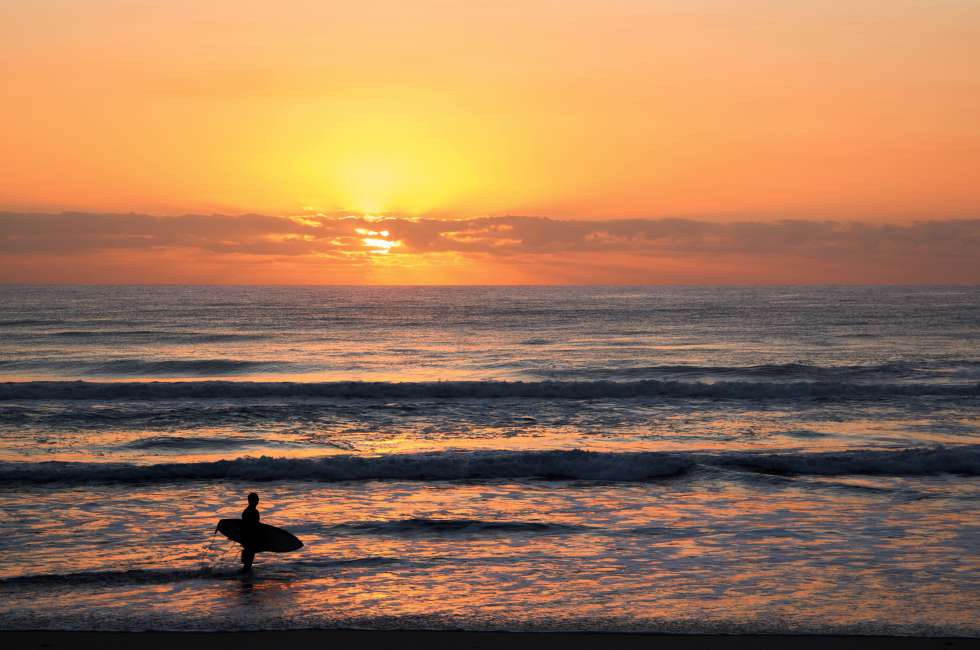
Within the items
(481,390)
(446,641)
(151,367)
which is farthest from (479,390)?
(446,641)

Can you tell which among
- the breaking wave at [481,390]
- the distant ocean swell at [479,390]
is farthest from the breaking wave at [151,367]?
the distant ocean swell at [479,390]

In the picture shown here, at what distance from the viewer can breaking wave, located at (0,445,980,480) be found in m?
18.0

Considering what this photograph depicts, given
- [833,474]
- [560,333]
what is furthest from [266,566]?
[560,333]

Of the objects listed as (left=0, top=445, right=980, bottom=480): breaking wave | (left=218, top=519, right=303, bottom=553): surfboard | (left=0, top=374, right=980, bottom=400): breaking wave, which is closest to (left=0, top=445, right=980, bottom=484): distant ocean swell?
(left=0, top=445, right=980, bottom=480): breaking wave

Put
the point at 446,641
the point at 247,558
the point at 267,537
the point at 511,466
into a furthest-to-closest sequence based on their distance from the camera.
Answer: the point at 511,466, the point at 267,537, the point at 247,558, the point at 446,641

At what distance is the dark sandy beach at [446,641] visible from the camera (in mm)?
8922

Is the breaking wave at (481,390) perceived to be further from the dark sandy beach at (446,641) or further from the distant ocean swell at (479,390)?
the dark sandy beach at (446,641)

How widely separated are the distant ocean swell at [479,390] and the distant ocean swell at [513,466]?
1182cm

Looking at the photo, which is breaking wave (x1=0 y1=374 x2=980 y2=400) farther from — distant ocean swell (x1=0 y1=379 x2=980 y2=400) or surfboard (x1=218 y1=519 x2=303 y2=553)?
surfboard (x1=218 y1=519 x2=303 y2=553)

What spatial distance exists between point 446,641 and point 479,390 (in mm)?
23190

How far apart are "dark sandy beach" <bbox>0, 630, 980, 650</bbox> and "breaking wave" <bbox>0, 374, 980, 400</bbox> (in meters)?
22.2

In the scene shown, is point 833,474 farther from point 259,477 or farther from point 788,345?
point 788,345

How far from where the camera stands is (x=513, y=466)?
62.3ft

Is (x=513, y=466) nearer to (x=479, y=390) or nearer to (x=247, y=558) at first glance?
(x=247, y=558)
